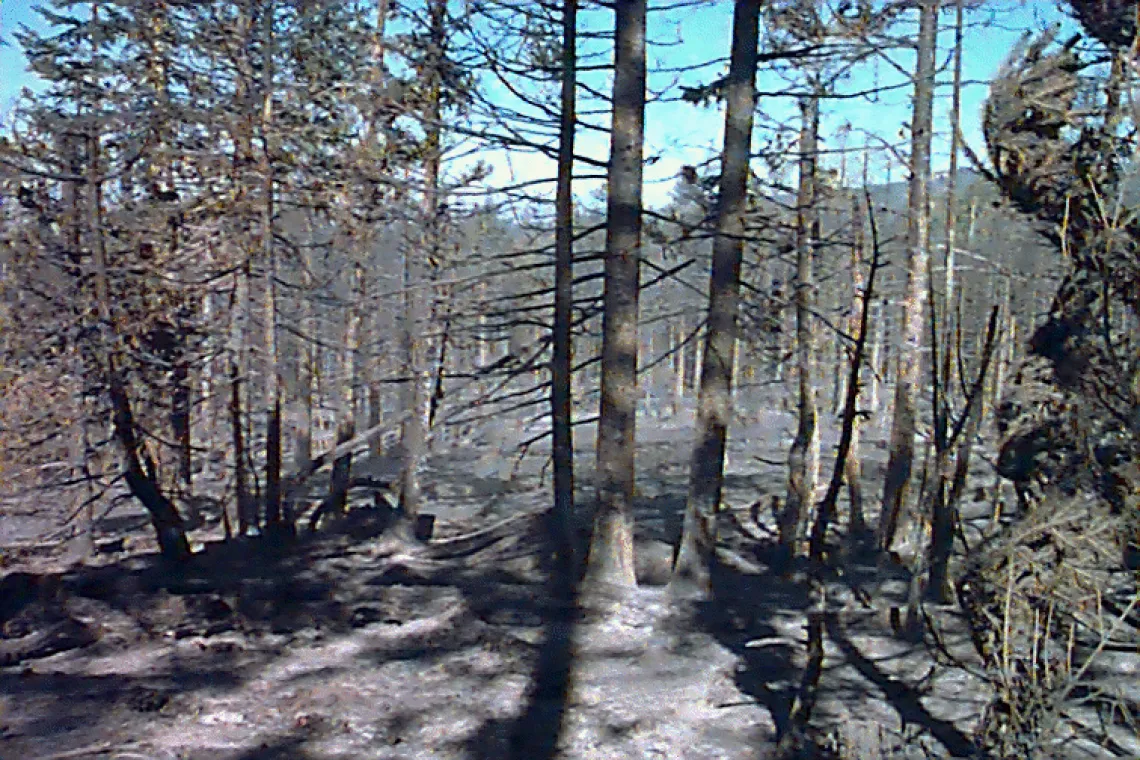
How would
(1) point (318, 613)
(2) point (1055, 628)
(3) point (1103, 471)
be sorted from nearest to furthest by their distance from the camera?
(3) point (1103, 471) < (2) point (1055, 628) < (1) point (318, 613)

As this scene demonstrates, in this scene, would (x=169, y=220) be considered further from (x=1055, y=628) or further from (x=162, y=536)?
(x=1055, y=628)

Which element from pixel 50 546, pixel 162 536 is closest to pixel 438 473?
pixel 50 546

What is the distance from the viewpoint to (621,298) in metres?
10.5

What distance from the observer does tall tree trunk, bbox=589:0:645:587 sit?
10422 millimetres

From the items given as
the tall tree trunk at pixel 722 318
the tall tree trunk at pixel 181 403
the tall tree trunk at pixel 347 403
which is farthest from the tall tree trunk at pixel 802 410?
the tall tree trunk at pixel 181 403

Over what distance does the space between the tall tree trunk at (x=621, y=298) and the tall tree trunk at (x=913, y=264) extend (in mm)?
4748

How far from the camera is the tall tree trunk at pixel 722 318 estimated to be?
34.9 feet

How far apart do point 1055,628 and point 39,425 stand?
15.8 metres

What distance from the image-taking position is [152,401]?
554 inches

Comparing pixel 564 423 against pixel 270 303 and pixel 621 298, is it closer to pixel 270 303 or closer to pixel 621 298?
pixel 621 298

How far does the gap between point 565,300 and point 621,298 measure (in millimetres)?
1408

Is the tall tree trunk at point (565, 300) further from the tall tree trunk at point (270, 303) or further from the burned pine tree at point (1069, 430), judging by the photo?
→ the burned pine tree at point (1069, 430)

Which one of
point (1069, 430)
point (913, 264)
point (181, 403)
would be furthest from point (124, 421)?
point (913, 264)

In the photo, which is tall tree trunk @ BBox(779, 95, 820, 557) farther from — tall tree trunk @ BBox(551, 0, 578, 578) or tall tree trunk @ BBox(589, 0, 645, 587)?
tall tree trunk @ BBox(589, 0, 645, 587)
